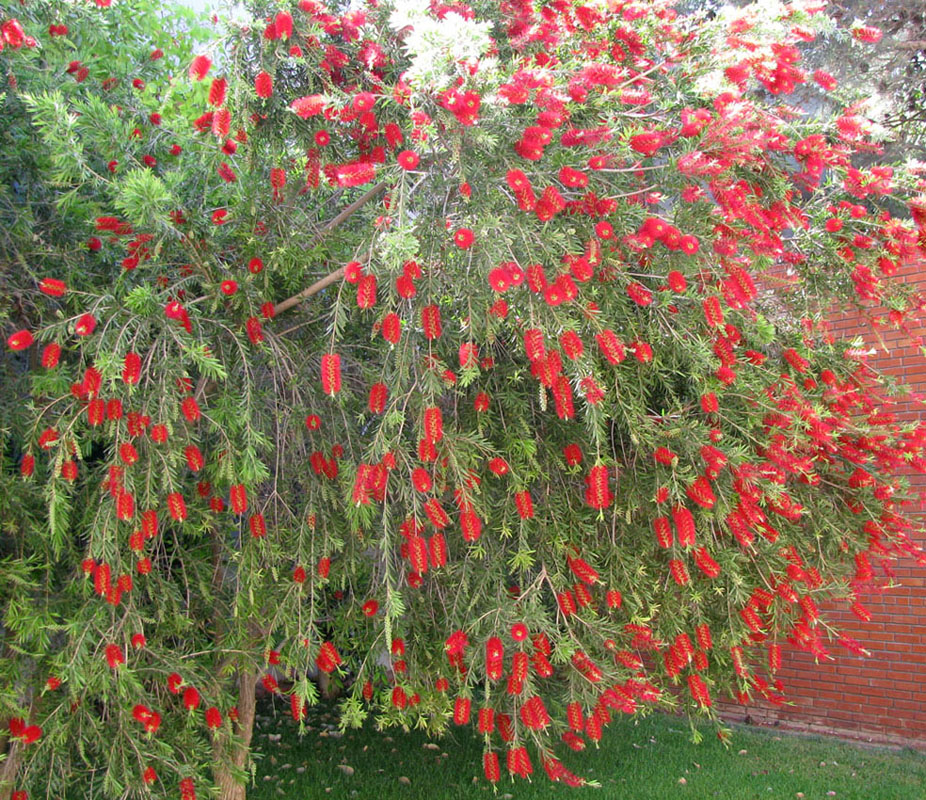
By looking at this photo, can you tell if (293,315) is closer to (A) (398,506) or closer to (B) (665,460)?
(A) (398,506)

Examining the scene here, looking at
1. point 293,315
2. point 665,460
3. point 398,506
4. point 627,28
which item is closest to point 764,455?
point 665,460

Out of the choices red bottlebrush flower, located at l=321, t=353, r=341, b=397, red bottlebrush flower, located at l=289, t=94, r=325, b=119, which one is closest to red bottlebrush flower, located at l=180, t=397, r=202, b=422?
red bottlebrush flower, located at l=321, t=353, r=341, b=397

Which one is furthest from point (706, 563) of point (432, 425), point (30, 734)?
point (30, 734)

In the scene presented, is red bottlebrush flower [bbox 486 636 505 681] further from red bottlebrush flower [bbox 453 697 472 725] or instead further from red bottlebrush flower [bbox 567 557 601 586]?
red bottlebrush flower [bbox 567 557 601 586]

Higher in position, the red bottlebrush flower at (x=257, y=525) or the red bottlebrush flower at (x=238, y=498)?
the red bottlebrush flower at (x=238, y=498)

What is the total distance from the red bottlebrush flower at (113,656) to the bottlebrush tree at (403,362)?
0.6 inches

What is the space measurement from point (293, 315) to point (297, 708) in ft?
5.41

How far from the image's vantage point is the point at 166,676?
3119 mm

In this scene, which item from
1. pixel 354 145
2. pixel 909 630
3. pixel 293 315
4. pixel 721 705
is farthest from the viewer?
pixel 721 705

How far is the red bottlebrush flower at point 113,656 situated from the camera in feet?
8.95

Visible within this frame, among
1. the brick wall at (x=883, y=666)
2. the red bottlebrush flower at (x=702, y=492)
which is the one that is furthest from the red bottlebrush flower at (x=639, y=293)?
the brick wall at (x=883, y=666)

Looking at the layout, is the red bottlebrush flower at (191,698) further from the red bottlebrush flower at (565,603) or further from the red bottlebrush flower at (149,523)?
the red bottlebrush flower at (565,603)

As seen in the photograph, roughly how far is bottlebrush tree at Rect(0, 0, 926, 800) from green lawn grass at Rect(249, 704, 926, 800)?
1391mm

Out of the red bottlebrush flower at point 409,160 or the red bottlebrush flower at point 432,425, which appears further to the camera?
the red bottlebrush flower at point 432,425
